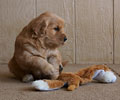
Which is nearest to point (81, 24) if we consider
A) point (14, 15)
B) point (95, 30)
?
point (95, 30)

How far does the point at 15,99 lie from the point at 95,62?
1.18 metres

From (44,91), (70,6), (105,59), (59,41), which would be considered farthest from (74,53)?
(44,91)

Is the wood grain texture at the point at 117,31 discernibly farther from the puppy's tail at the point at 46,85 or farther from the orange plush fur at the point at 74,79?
the puppy's tail at the point at 46,85

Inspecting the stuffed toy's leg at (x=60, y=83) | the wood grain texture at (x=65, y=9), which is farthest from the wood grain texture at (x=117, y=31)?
the stuffed toy's leg at (x=60, y=83)

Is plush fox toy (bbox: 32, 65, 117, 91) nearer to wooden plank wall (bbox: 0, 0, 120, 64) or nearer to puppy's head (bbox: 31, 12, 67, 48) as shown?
puppy's head (bbox: 31, 12, 67, 48)

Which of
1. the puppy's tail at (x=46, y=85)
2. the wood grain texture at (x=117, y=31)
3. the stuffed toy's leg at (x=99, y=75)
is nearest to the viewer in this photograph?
the puppy's tail at (x=46, y=85)

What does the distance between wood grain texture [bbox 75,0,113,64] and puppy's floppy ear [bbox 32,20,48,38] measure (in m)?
0.76

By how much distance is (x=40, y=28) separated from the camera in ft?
4.57

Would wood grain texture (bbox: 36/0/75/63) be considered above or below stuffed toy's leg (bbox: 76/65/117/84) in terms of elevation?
above

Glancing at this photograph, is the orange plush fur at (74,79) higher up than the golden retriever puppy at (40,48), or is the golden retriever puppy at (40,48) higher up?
the golden retriever puppy at (40,48)

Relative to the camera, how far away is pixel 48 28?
140 centimetres

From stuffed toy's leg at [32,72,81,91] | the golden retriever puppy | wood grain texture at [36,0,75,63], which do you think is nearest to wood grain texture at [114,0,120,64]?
wood grain texture at [36,0,75,63]

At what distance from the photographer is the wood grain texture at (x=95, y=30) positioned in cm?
209

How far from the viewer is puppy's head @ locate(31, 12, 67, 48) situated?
1390 mm
